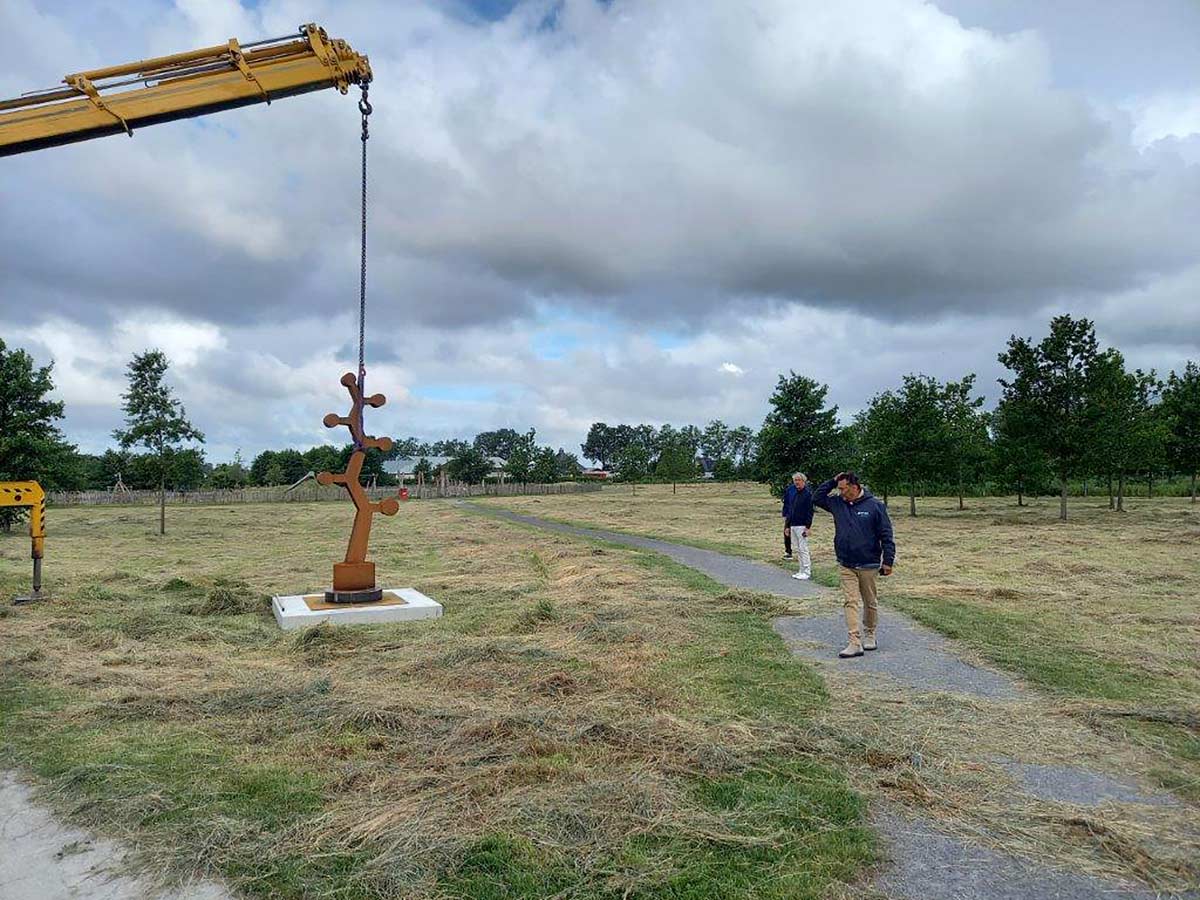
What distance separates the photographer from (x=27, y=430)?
26875mm

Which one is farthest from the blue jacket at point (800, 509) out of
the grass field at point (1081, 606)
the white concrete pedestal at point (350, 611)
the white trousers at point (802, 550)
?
the white concrete pedestal at point (350, 611)

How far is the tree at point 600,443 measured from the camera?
561 ft

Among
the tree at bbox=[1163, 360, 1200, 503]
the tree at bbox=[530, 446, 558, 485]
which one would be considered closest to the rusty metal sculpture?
the tree at bbox=[1163, 360, 1200, 503]

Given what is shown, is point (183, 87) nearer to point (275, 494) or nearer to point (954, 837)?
point (954, 837)

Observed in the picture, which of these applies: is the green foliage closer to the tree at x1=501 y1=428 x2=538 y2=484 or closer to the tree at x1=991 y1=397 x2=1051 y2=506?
the tree at x1=501 y1=428 x2=538 y2=484

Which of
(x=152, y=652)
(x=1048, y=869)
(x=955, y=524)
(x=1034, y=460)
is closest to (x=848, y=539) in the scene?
(x=1048, y=869)

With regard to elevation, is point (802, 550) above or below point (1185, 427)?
below

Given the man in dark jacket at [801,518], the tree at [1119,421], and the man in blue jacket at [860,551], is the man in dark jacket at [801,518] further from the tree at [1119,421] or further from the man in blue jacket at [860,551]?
the tree at [1119,421]

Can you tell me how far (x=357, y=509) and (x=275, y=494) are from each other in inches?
2234

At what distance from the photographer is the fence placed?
52875 millimetres

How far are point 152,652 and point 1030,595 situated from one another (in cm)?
1162

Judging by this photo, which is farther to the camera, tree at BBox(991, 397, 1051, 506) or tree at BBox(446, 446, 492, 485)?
tree at BBox(446, 446, 492, 485)

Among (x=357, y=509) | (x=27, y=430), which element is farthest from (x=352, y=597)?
(x=27, y=430)

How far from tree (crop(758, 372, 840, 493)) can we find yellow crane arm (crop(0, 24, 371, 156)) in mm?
29240
